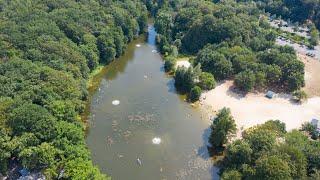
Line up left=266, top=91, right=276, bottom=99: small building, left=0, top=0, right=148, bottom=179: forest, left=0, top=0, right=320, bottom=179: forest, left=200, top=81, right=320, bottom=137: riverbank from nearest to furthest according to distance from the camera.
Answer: left=0, top=0, right=148, bottom=179: forest
left=0, top=0, right=320, bottom=179: forest
left=200, top=81, right=320, bottom=137: riverbank
left=266, top=91, right=276, bottom=99: small building

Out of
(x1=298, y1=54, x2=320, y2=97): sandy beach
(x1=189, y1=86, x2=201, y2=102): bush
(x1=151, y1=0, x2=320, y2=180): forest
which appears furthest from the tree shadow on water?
(x1=298, y1=54, x2=320, y2=97): sandy beach

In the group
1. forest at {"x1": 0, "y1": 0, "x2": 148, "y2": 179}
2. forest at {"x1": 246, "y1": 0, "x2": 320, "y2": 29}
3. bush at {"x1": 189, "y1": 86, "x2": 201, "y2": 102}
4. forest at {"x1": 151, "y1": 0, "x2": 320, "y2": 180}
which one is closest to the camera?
forest at {"x1": 0, "y1": 0, "x2": 148, "y2": 179}

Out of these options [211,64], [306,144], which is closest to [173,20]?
[211,64]

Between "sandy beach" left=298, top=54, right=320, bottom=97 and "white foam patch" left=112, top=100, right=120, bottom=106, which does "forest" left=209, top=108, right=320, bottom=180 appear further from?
"sandy beach" left=298, top=54, right=320, bottom=97

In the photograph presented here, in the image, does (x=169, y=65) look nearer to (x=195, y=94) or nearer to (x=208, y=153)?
(x=195, y=94)

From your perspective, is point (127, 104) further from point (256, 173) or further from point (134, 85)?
point (256, 173)

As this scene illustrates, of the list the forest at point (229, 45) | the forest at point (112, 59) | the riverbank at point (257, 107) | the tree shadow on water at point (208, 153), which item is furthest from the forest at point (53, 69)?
the riverbank at point (257, 107)

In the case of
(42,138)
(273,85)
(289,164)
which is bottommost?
(273,85)
